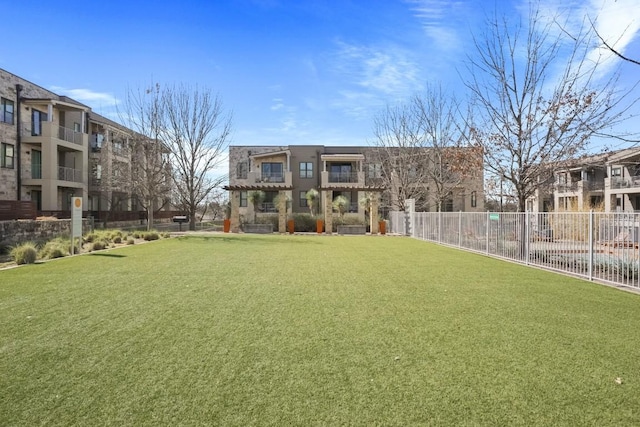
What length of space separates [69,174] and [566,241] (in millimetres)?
33768

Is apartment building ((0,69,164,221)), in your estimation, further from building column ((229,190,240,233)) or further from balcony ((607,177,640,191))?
balcony ((607,177,640,191))

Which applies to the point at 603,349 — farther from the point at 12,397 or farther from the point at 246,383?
the point at 12,397

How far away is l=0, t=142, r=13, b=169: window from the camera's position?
86.6 feet

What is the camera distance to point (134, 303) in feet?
21.8

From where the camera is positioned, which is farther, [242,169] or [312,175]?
[242,169]

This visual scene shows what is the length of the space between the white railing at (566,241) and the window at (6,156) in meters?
28.3

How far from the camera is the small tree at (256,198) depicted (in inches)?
1511

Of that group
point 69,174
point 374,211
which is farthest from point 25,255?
point 69,174

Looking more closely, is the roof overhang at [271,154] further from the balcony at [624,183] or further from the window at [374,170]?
the balcony at [624,183]

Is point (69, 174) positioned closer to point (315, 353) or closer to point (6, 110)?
point (6, 110)

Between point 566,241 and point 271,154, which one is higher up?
point 271,154

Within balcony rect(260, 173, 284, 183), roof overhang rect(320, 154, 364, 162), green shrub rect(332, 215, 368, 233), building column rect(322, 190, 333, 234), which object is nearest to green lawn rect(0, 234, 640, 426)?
building column rect(322, 190, 333, 234)

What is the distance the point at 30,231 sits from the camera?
1747cm

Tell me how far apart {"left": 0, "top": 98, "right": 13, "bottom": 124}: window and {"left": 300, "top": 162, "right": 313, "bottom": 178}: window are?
2432 centimetres
